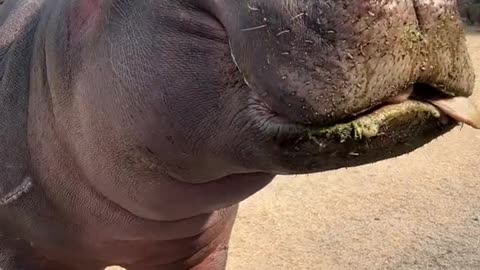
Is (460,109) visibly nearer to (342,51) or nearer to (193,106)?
(342,51)

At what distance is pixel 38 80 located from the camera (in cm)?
132

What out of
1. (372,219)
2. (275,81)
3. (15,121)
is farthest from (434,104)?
(372,219)

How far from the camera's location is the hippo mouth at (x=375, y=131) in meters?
0.83

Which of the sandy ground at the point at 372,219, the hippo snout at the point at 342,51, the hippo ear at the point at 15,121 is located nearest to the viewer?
the hippo snout at the point at 342,51

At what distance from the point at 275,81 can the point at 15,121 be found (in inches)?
28.2

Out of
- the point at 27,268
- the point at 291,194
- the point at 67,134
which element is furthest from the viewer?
the point at 291,194

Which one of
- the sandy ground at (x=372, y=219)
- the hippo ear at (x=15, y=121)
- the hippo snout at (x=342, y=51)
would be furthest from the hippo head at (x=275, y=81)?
the sandy ground at (x=372, y=219)

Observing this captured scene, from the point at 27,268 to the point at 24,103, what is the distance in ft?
1.10

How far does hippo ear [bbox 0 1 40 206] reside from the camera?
1.41 m

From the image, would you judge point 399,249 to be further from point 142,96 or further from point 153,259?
point 142,96

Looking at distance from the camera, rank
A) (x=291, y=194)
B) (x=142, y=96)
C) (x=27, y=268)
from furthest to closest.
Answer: (x=291, y=194) → (x=27, y=268) → (x=142, y=96)

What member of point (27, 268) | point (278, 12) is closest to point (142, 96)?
point (278, 12)

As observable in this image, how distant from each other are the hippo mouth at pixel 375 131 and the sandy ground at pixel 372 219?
1437 mm

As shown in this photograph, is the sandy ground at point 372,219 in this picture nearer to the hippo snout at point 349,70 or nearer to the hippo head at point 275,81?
the hippo head at point 275,81
